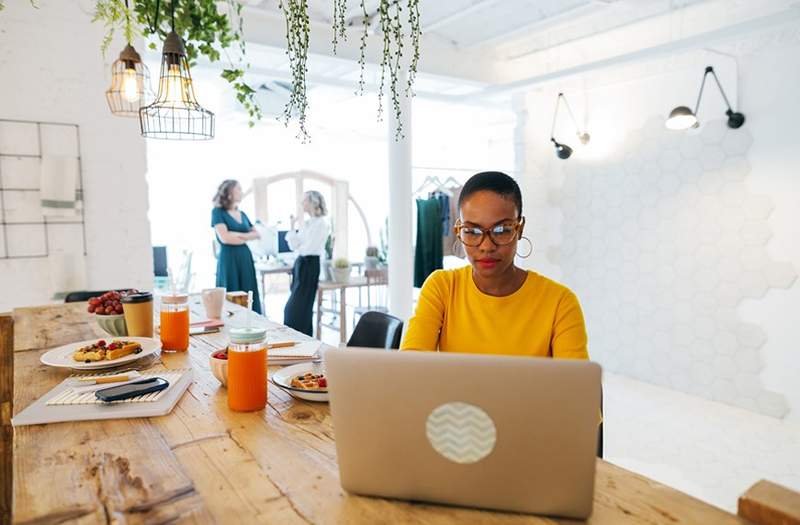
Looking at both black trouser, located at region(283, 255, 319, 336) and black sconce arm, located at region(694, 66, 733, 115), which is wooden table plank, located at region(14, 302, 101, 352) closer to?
black trouser, located at region(283, 255, 319, 336)

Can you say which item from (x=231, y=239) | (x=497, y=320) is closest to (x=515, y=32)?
(x=231, y=239)

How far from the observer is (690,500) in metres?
0.76

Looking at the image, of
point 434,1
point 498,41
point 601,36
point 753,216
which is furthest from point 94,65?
point 753,216

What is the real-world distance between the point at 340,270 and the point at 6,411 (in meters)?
3.07

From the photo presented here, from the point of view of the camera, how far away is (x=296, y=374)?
1.29 meters

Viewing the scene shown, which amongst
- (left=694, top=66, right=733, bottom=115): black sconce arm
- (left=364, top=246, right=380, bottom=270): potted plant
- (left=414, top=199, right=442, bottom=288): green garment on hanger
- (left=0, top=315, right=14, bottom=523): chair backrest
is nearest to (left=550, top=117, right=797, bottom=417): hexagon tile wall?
(left=694, top=66, right=733, bottom=115): black sconce arm

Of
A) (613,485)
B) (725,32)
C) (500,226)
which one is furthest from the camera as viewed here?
(725,32)

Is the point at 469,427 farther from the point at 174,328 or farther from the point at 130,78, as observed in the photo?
the point at 130,78

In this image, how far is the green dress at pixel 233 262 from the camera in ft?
13.7

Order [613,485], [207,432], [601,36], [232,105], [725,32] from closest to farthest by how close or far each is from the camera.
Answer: [613,485], [207,432], [725,32], [601,36], [232,105]

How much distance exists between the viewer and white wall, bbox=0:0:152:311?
10.1ft

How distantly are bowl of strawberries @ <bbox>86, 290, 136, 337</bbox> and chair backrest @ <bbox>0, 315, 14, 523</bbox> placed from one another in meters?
0.32

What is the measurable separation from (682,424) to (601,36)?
2.85 meters

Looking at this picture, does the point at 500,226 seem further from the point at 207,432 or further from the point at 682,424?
the point at 682,424
